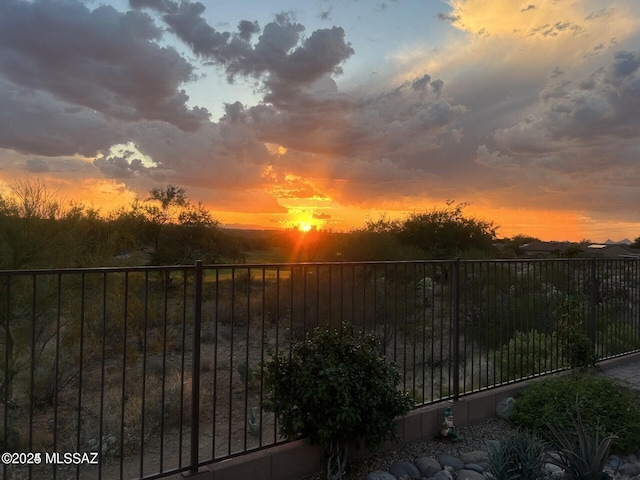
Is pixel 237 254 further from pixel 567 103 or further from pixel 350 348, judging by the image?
pixel 350 348

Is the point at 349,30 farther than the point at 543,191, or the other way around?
the point at 543,191

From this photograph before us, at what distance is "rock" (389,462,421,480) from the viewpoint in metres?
3.59

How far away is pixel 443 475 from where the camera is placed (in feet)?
11.7

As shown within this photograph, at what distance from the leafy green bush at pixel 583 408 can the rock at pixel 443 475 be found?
1063 mm

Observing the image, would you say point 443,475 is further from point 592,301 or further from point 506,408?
point 592,301

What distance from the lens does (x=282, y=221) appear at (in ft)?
68.1

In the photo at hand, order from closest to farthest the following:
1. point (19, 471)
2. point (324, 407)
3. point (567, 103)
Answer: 1. point (324, 407)
2. point (19, 471)
3. point (567, 103)

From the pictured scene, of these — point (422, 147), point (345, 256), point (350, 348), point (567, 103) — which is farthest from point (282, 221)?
point (350, 348)

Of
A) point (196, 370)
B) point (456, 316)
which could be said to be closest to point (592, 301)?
point (456, 316)

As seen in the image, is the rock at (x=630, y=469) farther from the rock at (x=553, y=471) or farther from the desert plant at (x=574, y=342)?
the desert plant at (x=574, y=342)

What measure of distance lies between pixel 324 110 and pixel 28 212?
8137 mm

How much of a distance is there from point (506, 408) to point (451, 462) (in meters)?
1.42

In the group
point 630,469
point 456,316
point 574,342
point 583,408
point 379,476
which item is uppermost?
point 456,316

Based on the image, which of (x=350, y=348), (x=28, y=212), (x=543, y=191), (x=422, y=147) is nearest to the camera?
(x=350, y=348)
